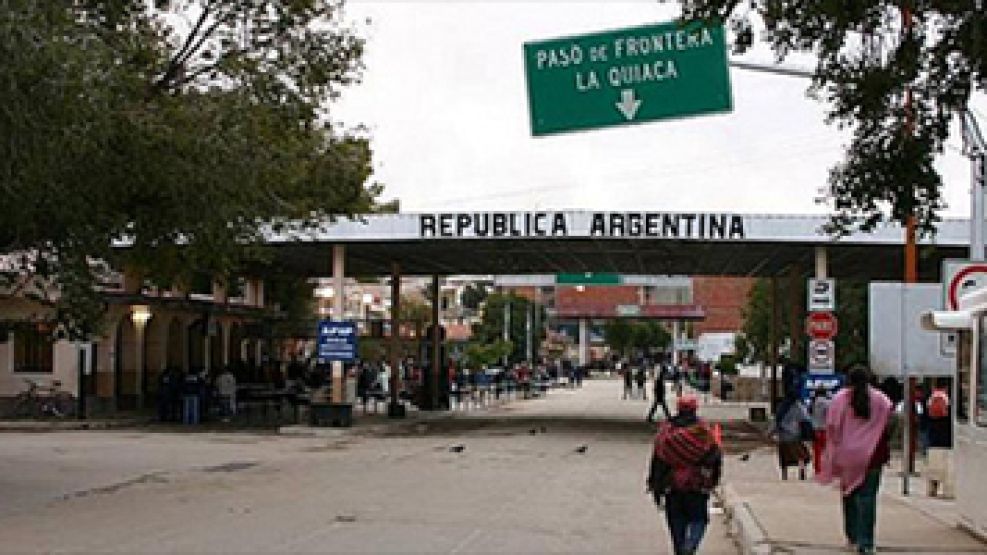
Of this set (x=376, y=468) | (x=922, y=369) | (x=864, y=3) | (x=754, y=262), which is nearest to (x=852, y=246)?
(x=754, y=262)

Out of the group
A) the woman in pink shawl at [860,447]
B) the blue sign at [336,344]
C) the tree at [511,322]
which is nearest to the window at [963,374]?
the woman in pink shawl at [860,447]

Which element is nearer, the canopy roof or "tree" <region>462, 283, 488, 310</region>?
the canopy roof

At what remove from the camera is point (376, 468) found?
78.6 ft

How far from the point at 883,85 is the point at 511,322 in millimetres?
100005

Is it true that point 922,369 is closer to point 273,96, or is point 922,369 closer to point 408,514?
point 408,514

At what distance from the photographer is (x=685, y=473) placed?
10.9m

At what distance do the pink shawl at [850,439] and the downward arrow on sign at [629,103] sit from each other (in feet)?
18.9

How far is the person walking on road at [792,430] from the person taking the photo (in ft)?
69.2

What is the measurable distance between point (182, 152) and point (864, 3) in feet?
32.5

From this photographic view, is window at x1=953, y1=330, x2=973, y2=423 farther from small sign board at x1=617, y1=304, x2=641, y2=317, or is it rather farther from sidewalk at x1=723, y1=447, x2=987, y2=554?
small sign board at x1=617, y1=304, x2=641, y2=317

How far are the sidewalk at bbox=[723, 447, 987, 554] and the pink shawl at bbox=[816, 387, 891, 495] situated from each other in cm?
83

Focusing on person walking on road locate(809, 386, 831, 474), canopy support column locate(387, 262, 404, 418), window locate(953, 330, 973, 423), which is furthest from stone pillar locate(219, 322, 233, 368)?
window locate(953, 330, 973, 423)

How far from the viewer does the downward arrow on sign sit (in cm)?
1700

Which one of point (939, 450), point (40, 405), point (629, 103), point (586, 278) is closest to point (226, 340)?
point (40, 405)
